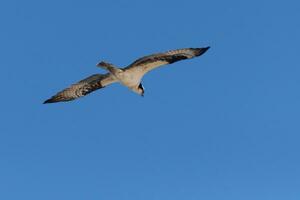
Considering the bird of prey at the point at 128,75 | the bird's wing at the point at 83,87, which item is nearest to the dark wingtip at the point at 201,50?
the bird of prey at the point at 128,75

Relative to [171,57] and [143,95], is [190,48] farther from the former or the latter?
[143,95]

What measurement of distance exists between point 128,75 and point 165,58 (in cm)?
215

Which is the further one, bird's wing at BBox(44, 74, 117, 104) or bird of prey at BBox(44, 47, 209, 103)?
bird's wing at BBox(44, 74, 117, 104)

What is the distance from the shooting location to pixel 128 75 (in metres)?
40.8

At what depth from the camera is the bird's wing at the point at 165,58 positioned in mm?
39406

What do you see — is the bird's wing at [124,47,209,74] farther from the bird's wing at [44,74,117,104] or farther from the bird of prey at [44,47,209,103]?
the bird's wing at [44,74,117,104]

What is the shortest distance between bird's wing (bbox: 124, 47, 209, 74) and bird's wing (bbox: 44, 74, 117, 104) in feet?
8.69

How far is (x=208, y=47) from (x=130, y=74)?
3.98m

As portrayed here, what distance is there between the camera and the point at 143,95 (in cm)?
4281

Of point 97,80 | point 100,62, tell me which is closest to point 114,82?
point 97,80

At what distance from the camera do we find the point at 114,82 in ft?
140

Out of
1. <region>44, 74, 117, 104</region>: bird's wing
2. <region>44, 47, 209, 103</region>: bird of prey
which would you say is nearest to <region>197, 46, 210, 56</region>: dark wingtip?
<region>44, 47, 209, 103</region>: bird of prey

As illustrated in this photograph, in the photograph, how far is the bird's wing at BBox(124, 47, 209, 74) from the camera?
3941cm

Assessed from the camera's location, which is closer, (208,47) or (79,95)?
(208,47)
